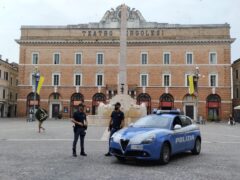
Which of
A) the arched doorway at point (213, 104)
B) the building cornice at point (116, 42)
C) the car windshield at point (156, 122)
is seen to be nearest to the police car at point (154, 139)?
the car windshield at point (156, 122)

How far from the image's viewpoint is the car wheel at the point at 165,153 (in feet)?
30.6

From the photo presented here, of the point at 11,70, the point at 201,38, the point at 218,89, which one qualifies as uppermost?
the point at 201,38

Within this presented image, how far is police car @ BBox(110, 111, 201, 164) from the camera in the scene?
9133 millimetres

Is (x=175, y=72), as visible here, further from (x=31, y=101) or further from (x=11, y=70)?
(x=11, y=70)

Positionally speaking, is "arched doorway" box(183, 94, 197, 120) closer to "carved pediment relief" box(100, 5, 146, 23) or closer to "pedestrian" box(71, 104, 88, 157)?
"carved pediment relief" box(100, 5, 146, 23)

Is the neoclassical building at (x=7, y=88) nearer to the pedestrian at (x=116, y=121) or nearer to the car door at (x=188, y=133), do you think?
the pedestrian at (x=116, y=121)

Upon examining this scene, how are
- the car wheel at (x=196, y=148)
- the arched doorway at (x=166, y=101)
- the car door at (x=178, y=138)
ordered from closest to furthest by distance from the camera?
the car door at (x=178, y=138) < the car wheel at (x=196, y=148) < the arched doorway at (x=166, y=101)

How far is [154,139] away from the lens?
918 cm

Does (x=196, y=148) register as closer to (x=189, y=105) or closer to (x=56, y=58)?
(x=189, y=105)

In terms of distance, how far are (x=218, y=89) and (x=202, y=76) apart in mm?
3443

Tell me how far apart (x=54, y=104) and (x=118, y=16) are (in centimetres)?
1958

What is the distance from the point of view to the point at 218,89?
175 feet

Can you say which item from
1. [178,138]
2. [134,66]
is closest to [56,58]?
[134,66]

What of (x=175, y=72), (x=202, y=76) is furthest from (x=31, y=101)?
(x=202, y=76)
